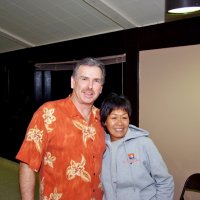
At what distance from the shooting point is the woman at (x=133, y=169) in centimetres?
170

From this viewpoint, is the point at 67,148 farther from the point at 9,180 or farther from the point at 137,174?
the point at 9,180

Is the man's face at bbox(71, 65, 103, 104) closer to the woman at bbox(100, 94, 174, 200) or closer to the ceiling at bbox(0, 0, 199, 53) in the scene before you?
the woman at bbox(100, 94, 174, 200)

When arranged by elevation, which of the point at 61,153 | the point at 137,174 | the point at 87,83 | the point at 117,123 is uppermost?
the point at 87,83

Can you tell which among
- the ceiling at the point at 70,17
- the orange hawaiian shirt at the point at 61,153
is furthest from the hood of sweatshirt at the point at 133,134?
the ceiling at the point at 70,17

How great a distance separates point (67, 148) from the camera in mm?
1614

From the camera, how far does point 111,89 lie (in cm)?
381

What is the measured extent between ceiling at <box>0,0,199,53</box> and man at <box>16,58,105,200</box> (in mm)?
1225

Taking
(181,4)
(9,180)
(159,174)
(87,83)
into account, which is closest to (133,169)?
(159,174)

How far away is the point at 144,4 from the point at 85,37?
1.17 meters

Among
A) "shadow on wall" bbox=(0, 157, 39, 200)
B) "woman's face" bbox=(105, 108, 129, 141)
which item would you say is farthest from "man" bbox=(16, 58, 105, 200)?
"shadow on wall" bbox=(0, 157, 39, 200)

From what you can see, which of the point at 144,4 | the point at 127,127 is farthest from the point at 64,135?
the point at 144,4

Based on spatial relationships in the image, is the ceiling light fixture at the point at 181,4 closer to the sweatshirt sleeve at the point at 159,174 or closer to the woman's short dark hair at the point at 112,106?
the woman's short dark hair at the point at 112,106

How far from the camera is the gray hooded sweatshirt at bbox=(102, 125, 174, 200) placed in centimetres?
169

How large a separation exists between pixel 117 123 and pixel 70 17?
1.75 metres
